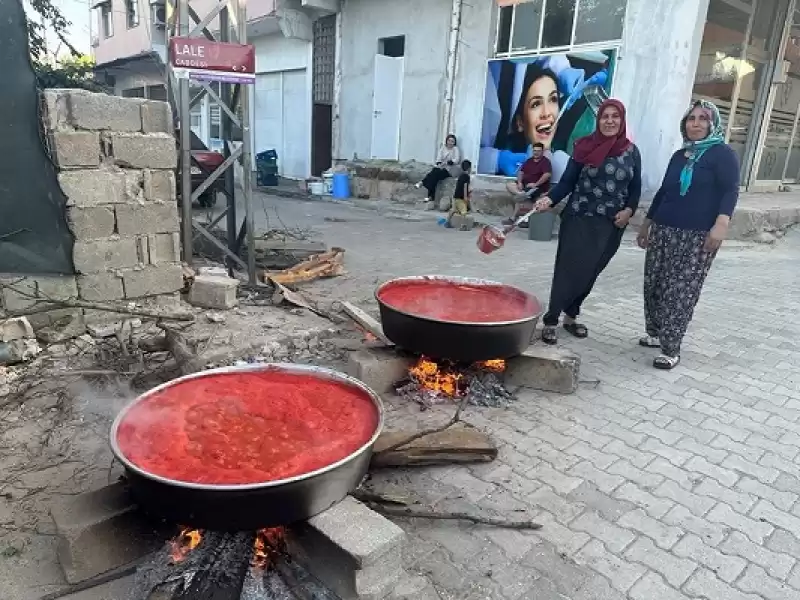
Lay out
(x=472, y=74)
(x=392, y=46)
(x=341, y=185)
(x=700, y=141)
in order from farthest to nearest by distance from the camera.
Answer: (x=341, y=185) → (x=392, y=46) → (x=472, y=74) → (x=700, y=141)

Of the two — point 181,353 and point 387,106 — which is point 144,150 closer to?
point 181,353

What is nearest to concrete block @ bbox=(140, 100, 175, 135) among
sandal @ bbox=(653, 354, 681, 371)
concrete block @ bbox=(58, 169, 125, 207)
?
concrete block @ bbox=(58, 169, 125, 207)

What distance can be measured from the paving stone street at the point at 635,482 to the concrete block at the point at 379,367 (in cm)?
15

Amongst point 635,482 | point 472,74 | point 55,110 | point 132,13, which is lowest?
point 635,482

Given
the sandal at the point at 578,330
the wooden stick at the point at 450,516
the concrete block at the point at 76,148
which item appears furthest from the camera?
the sandal at the point at 578,330

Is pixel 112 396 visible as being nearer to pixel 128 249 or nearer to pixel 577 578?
pixel 128 249

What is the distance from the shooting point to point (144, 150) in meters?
4.10

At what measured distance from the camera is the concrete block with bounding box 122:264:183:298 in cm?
422

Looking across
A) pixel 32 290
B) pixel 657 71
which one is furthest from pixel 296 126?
pixel 32 290

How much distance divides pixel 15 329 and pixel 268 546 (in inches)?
105

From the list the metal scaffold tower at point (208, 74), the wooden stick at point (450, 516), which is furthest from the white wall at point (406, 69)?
the wooden stick at point (450, 516)

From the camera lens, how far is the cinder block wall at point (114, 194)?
3713 millimetres

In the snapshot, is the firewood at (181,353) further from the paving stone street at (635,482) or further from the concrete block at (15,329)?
the paving stone street at (635,482)

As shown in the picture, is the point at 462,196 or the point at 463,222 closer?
the point at 463,222
